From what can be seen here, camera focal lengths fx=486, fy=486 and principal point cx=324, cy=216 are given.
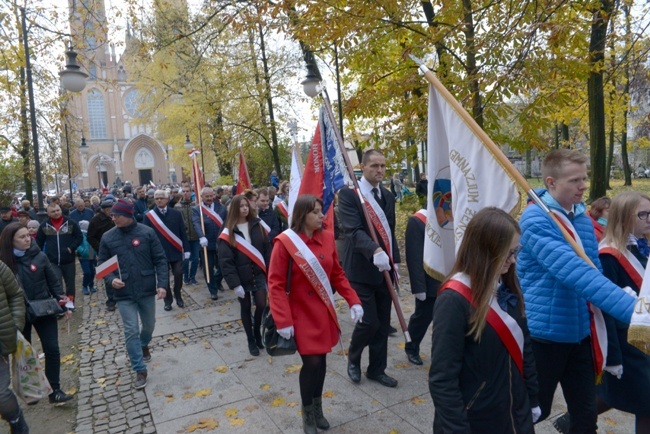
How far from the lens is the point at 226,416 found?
4.50 m

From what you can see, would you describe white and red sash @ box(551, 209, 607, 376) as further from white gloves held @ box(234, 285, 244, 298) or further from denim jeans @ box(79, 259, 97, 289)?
denim jeans @ box(79, 259, 97, 289)

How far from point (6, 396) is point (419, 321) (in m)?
3.85

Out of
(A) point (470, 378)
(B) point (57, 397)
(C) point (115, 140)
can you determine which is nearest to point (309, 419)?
(A) point (470, 378)

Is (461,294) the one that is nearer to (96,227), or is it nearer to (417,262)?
(417,262)

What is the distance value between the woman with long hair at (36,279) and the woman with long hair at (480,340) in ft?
14.3

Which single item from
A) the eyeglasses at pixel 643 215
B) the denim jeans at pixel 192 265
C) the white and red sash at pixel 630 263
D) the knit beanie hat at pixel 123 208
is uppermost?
the knit beanie hat at pixel 123 208

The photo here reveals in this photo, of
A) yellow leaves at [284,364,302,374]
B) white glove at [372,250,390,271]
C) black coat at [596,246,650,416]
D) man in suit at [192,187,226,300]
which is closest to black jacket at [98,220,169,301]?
yellow leaves at [284,364,302,374]

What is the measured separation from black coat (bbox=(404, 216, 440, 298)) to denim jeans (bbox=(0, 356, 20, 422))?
12.1 ft

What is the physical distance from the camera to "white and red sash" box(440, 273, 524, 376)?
7.29ft

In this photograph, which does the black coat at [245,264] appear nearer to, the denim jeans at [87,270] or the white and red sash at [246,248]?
the white and red sash at [246,248]

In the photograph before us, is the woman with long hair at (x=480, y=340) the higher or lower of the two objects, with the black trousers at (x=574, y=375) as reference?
higher

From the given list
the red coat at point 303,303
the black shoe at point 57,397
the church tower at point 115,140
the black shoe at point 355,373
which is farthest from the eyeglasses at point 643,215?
A: the church tower at point 115,140

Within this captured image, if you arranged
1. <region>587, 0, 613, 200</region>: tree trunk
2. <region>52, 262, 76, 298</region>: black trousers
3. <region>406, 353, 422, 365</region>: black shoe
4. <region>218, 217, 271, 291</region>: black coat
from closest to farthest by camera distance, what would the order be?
<region>406, 353, 422, 365</region>: black shoe
<region>218, 217, 271, 291</region>: black coat
<region>52, 262, 76, 298</region>: black trousers
<region>587, 0, 613, 200</region>: tree trunk

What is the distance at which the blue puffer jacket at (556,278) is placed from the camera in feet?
8.57
